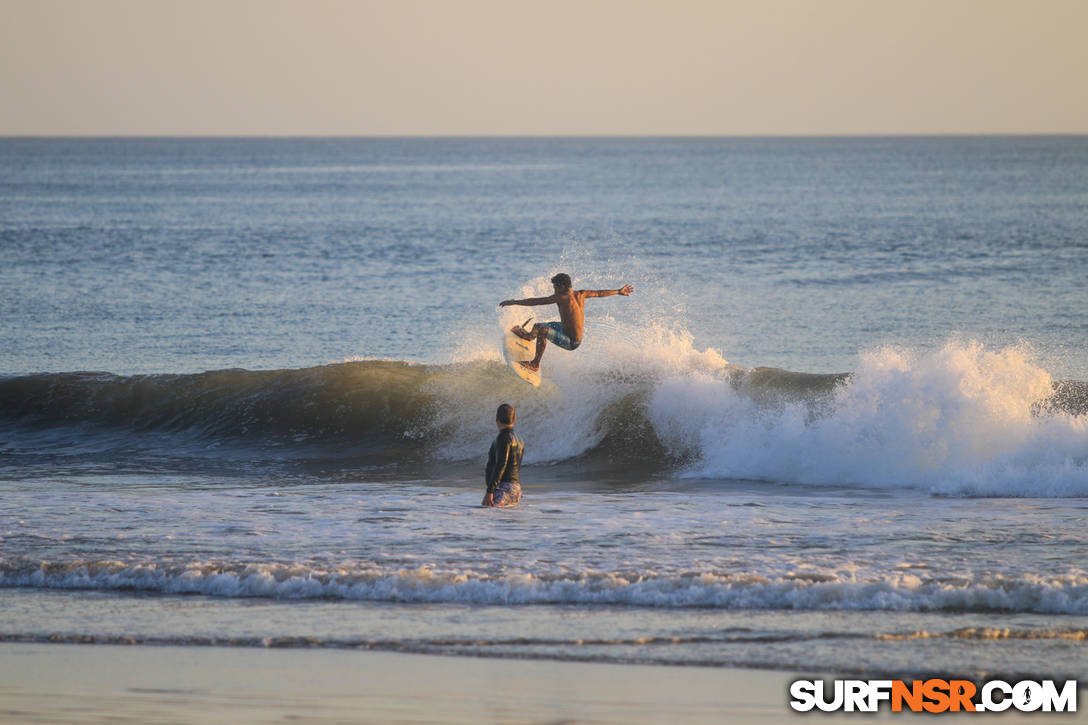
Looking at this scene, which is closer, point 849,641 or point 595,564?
point 849,641

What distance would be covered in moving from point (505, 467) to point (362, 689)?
5.22m

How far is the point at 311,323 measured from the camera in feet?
95.9

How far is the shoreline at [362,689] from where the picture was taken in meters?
6.88

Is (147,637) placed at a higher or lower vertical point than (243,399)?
lower

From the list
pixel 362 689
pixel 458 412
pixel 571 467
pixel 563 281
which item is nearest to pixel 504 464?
pixel 563 281

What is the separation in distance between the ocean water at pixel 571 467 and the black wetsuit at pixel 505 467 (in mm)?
397

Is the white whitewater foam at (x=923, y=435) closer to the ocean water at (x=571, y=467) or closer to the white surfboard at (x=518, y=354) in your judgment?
the ocean water at (x=571, y=467)

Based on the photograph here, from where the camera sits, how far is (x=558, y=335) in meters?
14.4

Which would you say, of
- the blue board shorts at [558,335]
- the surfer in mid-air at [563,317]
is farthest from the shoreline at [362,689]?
the blue board shorts at [558,335]

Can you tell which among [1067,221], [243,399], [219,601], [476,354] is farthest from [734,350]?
[1067,221]

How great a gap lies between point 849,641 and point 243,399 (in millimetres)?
13606

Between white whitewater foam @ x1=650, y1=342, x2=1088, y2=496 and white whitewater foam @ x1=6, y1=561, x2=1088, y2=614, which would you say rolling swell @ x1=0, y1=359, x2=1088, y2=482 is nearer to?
white whitewater foam @ x1=650, y1=342, x2=1088, y2=496

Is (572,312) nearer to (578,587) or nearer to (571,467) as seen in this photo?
A: (571,467)

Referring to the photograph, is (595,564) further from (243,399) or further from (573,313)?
(243,399)
